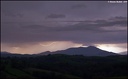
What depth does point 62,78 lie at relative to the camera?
6594cm

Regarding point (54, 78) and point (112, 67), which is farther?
point (112, 67)

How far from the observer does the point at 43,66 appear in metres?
103

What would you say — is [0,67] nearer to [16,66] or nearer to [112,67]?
[16,66]

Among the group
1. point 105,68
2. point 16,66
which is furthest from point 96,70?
point 16,66

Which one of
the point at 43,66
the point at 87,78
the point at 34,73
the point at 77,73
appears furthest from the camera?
the point at 43,66

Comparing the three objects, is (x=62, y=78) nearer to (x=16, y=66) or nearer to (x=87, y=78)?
(x=87, y=78)

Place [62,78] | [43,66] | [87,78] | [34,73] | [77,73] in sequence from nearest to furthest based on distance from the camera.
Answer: [62,78], [87,78], [34,73], [77,73], [43,66]

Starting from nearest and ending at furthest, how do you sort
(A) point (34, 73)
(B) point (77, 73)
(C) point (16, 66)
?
(A) point (34, 73)
(B) point (77, 73)
(C) point (16, 66)

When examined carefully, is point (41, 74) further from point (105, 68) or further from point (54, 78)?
point (105, 68)

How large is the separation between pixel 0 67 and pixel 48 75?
17.2m

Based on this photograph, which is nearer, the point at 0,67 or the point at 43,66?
the point at 0,67

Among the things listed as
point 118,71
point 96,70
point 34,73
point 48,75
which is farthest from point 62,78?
point 96,70

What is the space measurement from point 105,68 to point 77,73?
1274cm

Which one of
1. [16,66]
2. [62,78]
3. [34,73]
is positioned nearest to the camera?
[62,78]
